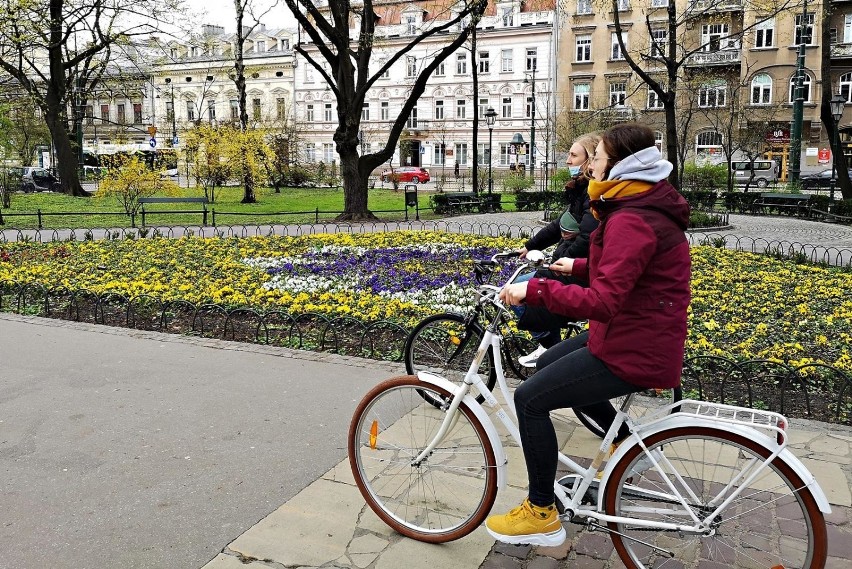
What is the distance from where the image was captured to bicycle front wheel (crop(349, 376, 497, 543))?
335 cm

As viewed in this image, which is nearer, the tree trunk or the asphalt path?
the asphalt path

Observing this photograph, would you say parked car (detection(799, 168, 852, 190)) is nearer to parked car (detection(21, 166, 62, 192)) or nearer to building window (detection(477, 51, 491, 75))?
building window (detection(477, 51, 491, 75))

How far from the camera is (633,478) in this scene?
311 cm

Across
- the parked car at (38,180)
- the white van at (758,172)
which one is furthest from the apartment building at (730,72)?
the parked car at (38,180)

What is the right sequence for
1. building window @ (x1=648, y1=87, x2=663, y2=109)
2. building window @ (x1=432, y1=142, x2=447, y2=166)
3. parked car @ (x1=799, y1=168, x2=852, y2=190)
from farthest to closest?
building window @ (x1=432, y1=142, x2=447, y2=166)
building window @ (x1=648, y1=87, x2=663, y2=109)
parked car @ (x1=799, y1=168, x2=852, y2=190)

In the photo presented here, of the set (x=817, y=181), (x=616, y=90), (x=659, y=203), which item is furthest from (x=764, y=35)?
(x=659, y=203)

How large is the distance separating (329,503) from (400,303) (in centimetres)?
444

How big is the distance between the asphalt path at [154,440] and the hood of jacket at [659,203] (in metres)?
2.29

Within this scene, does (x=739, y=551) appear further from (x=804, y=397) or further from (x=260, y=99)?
(x=260, y=99)

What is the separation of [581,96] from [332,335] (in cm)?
5320

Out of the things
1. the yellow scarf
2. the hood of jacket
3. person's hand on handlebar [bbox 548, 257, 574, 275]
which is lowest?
person's hand on handlebar [bbox 548, 257, 574, 275]

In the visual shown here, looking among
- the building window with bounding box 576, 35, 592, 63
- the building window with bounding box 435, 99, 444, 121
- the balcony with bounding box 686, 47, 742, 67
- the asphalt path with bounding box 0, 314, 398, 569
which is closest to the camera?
the asphalt path with bounding box 0, 314, 398, 569

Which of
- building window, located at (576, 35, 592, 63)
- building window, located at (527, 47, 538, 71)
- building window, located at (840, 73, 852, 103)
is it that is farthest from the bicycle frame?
building window, located at (527, 47, 538, 71)

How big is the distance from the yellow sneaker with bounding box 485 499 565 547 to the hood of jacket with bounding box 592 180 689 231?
1.28 meters
